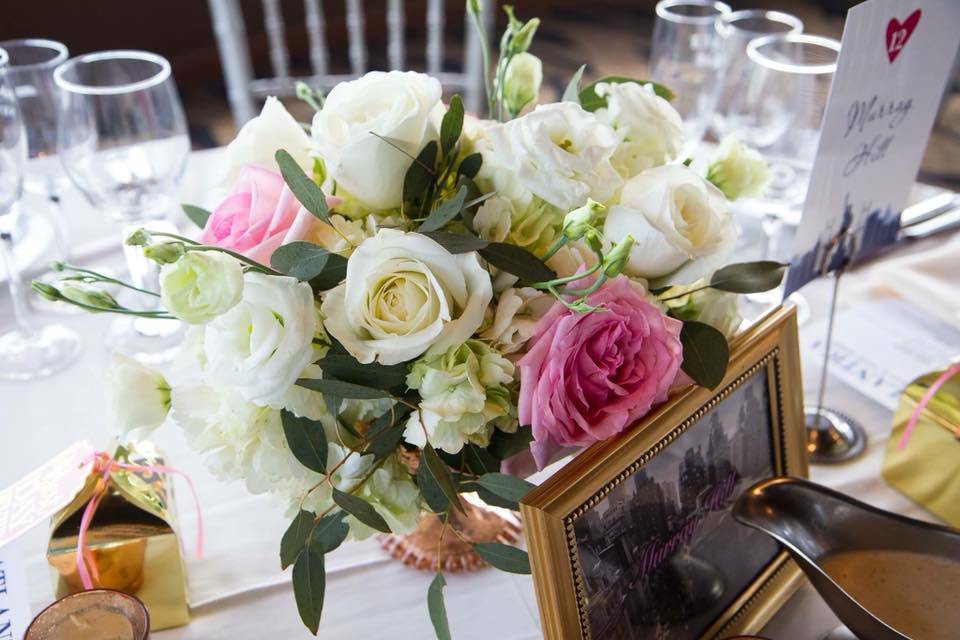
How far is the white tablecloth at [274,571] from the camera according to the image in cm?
65

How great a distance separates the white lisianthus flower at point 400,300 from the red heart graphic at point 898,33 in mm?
397

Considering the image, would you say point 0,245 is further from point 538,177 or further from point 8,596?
point 538,177

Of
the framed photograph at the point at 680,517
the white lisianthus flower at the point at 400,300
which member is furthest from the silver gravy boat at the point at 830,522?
the white lisianthus flower at the point at 400,300

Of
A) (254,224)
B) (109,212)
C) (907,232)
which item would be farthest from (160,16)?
(254,224)

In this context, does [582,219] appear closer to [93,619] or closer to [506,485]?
[506,485]

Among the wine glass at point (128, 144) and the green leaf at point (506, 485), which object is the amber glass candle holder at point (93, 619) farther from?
the wine glass at point (128, 144)

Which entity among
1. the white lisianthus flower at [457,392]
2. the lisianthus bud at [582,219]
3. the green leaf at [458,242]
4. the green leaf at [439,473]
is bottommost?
the green leaf at [439,473]

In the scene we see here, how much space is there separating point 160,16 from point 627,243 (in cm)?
298

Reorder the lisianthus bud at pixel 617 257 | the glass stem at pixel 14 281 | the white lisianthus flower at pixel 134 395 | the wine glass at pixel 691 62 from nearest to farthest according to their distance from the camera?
1. the lisianthus bud at pixel 617 257
2. the white lisianthus flower at pixel 134 395
3. the glass stem at pixel 14 281
4. the wine glass at pixel 691 62

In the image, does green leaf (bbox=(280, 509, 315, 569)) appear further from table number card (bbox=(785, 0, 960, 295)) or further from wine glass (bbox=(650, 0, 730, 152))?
wine glass (bbox=(650, 0, 730, 152))

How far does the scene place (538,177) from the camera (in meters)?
0.50

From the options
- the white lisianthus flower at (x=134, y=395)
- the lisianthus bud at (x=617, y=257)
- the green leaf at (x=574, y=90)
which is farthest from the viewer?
the green leaf at (x=574, y=90)

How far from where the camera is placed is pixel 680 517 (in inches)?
23.2

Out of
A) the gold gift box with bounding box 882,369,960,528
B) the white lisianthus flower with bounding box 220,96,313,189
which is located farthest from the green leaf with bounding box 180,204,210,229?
the gold gift box with bounding box 882,369,960,528
